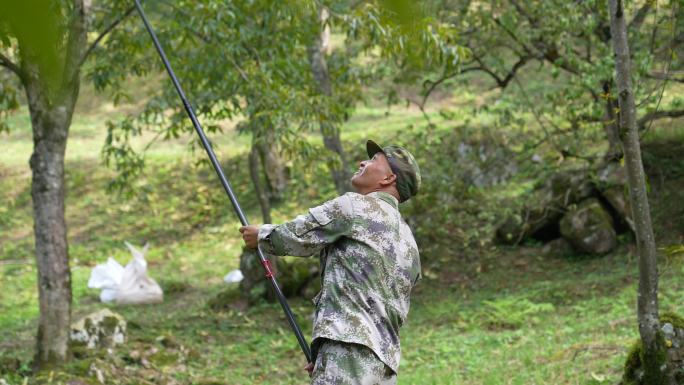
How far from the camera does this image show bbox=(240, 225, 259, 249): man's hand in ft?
9.87

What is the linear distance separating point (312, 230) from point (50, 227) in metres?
3.46

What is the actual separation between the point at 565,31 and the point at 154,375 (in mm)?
5468

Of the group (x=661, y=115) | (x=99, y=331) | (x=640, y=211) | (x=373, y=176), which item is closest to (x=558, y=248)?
(x=661, y=115)

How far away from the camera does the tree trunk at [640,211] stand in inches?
167

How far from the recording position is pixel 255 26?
7.50 m

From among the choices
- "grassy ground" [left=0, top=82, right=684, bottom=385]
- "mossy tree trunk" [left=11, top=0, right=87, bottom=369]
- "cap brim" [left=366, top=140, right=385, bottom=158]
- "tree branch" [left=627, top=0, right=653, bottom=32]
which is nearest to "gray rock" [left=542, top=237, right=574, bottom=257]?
"grassy ground" [left=0, top=82, right=684, bottom=385]

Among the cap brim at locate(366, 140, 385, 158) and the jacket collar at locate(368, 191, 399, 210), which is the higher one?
the cap brim at locate(366, 140, 385, 158)

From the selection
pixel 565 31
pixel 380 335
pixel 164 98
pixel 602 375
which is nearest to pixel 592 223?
pixel 565 31

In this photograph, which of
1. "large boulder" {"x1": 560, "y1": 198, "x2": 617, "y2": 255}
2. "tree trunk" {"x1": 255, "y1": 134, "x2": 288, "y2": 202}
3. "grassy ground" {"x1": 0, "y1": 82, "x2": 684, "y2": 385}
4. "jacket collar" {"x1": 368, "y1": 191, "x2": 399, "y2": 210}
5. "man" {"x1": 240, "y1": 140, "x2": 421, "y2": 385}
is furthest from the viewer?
"tree trunk" {"x1": 255, "y1": 134, "x2": 288, "y2": 202}

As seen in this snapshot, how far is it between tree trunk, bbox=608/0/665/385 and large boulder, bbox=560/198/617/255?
538cm

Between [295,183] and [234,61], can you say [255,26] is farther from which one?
[295,183]

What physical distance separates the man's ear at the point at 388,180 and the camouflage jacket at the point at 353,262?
0.14m

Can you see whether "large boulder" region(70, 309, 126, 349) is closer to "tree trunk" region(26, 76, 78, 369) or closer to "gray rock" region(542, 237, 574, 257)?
"tree trunk" region(26, 76, 78, 369)

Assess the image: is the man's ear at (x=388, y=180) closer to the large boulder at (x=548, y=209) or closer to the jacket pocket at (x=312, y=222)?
the jacket pocket at (x=312, y=222)
